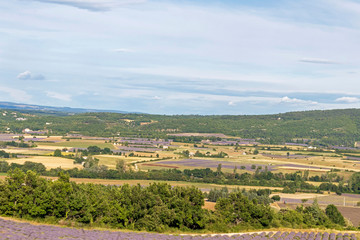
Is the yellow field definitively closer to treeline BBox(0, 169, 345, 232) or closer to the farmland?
the farmland

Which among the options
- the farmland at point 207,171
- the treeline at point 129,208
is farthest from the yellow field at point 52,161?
the treeline at point 129,208

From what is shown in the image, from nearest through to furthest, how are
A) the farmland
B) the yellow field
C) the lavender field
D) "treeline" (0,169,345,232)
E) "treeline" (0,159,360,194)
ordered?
the lavender field → "treeline" (0,169,345,232) → the farmland → "treeline" (0,159,360,194) → the yellow field

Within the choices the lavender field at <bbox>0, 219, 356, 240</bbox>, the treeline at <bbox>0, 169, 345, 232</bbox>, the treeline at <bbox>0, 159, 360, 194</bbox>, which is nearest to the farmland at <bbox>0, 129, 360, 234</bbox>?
the treeline at <bbox>0, 159, 360, 194</bbox>

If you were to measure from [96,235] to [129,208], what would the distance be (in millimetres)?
11799

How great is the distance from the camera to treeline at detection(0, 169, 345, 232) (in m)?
53.5

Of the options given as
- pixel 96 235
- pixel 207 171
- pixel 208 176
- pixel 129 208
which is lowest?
pixel 208 176

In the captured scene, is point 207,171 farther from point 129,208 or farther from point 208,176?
point 129,208

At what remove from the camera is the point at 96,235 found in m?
44.8

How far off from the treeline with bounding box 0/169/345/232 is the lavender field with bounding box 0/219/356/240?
15.9 ft

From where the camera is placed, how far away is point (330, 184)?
116312mm

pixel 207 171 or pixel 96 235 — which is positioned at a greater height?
pixel 96 235

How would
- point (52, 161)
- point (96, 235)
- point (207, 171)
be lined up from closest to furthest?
point (96, 235), point (207, 171), point (52, 161)

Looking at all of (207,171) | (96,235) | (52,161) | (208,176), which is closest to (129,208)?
(96,235)

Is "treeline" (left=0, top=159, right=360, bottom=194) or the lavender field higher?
the lavender field
